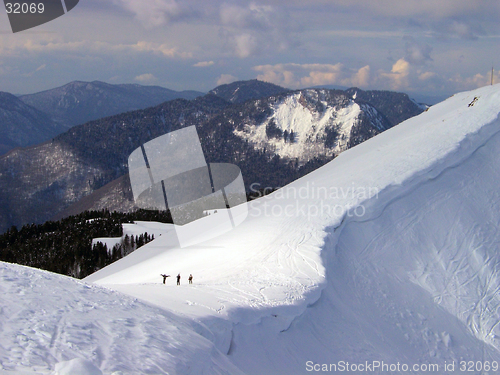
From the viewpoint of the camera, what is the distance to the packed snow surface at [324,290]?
1130 cm

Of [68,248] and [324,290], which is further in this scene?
[68,248]

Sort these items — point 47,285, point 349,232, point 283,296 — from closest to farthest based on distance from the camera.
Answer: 1. point 47,285
2. point 283,296
3. point 349,232

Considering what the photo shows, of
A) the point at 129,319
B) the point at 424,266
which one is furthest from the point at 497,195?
the point at 129,319

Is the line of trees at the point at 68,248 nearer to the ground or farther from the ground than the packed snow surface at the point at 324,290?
nearer to the ground

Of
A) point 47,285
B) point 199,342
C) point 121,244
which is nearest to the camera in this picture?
point 199,342

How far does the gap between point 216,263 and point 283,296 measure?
9.10m

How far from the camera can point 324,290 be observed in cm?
2098

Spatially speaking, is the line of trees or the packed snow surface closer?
the packed snow surface

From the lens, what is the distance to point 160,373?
1006 cm

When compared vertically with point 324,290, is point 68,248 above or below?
below

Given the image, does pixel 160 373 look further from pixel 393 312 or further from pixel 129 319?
pixel 393 312

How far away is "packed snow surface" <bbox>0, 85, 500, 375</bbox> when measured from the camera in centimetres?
1130

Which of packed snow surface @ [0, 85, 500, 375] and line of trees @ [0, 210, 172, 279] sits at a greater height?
packed snow surface @ [0, 85, 500, 375]

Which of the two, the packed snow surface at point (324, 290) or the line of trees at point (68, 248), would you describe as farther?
the line of trees at point (68, 248)
